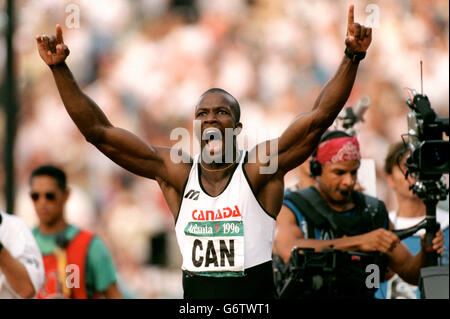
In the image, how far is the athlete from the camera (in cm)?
479

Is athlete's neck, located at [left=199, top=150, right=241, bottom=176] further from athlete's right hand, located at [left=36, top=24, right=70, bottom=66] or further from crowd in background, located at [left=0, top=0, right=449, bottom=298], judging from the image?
crowd in background, located at [left=0, top=0, right=449, bottom=298]

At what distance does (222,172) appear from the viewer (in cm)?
500

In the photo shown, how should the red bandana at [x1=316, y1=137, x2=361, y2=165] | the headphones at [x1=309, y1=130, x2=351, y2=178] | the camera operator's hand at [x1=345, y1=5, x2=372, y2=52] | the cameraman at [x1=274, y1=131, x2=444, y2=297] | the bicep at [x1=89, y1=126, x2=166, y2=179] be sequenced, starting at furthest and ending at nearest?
the headphones at [x1=309, y1=130, x2=351, y2=178] → the red bandana at [x1=316, y1=137, x2=361, y2=165] → the cameraman at [x1=274, y1=131, x2=444, y2=297] → the bicep at [x1=89, y1=126, x2=166, y2=179] → the camera operator's hand at [x1=345, y1=5, x2=372, y2=52]

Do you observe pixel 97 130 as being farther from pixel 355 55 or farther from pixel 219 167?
pixel 355 55

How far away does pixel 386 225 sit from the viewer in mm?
6141

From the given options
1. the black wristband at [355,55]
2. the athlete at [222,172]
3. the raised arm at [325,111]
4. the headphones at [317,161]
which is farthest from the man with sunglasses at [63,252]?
the black wristband at [355,55]

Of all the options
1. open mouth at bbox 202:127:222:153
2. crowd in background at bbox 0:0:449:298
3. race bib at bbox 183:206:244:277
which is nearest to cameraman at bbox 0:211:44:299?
race bib at bbox 183:206:244:277

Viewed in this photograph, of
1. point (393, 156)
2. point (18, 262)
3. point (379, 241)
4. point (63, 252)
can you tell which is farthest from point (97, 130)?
point (393, 156)

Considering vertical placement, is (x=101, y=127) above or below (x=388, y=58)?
below

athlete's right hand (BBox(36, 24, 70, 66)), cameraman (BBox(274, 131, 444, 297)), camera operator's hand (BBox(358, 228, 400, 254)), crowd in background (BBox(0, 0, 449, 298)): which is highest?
crowd in background (BBox(0, 0, 449, 298))

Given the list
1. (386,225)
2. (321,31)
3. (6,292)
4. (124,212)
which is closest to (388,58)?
(321,31)

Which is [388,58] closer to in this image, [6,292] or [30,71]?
[30,71]

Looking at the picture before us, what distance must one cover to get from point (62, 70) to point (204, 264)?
1262 mm

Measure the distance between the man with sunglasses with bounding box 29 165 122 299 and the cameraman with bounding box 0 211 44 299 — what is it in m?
0.37
